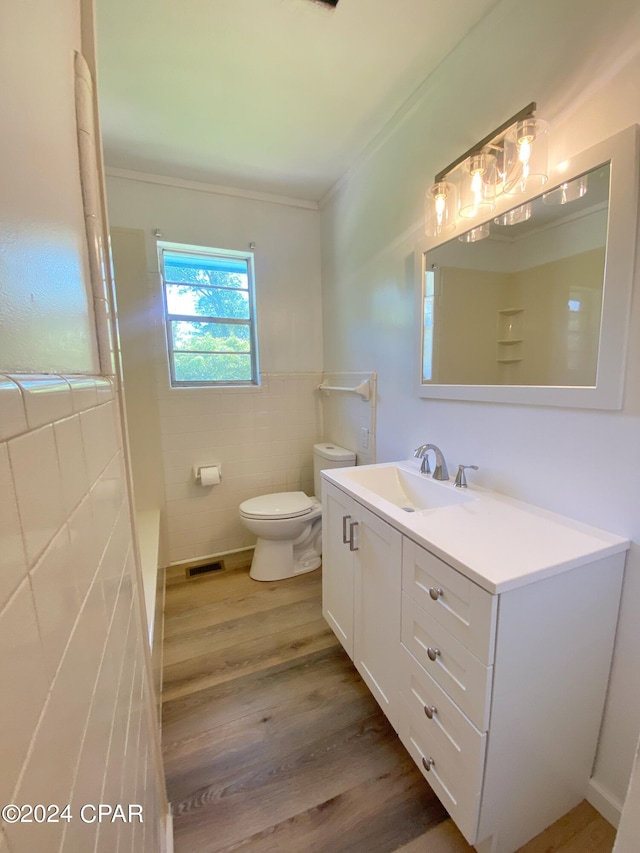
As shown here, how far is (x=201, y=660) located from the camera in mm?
1590

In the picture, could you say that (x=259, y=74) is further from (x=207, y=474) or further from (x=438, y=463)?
(x=207, y=474)

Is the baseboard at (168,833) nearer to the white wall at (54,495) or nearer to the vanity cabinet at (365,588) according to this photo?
the white wall at (54,495)

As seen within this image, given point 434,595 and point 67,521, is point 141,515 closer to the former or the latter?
point 434,595

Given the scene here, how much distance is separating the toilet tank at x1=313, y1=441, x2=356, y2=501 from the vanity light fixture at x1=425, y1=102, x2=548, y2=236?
129 cm

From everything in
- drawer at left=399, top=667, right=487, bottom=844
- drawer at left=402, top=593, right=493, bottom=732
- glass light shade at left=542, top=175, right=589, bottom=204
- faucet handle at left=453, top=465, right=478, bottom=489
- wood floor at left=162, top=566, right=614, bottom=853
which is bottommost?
wood floor at left=162, top=566, right=614, bottom=853

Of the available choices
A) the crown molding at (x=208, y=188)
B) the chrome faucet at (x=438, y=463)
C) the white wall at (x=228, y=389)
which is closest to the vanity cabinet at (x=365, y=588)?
the chrome faucet at (x=438, y=463)

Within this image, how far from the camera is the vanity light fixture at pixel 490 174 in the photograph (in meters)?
1.06

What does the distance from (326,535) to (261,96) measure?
203 cm

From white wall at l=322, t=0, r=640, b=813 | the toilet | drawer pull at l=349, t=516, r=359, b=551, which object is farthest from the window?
drawer pull at l=349, t=516, r=359, b=551

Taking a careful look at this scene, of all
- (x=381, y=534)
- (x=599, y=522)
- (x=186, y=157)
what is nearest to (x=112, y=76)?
(x=186, y=157)

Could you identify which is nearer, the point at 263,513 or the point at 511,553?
the point at 511,553

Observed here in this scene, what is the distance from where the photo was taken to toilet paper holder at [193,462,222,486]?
2.33m

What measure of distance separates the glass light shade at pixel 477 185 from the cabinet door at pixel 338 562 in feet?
3.88

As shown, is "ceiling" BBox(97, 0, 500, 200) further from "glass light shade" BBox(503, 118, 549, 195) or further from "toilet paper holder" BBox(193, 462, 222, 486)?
"toilet paper holder" BBox(193, 462, 222, 486)
